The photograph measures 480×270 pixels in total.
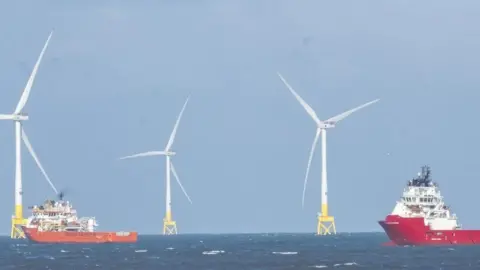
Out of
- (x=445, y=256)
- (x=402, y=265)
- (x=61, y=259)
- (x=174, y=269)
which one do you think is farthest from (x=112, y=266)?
(x=445, y=256)

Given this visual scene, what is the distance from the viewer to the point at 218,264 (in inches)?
6462

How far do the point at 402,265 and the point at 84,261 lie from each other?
1915 inches

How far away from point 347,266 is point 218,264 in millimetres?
20001

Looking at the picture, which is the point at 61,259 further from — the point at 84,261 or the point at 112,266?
the point at 112,266

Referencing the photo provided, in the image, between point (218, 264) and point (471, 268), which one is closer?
point (471, 268)

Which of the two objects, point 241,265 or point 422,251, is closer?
point 241,265

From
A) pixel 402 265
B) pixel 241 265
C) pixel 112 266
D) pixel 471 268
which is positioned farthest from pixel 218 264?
pixel 471 268

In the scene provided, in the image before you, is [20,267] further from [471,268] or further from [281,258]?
[471,268]

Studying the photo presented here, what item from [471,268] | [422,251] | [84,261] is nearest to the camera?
[471,268]

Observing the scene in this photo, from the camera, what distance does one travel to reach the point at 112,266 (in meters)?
158

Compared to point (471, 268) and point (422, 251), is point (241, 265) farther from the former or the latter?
point (422, 251)

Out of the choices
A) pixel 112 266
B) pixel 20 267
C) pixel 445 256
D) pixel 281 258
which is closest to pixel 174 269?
pixel 112 266

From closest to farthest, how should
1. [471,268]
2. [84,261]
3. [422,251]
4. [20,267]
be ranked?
[471,268]
[20,267]
[84,261]
[422,251]

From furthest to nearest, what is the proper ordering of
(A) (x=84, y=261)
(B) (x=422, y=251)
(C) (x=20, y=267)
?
(B) (x=422, y=251), (A) (x=84, y=261), (C) (x=20, y=267)
